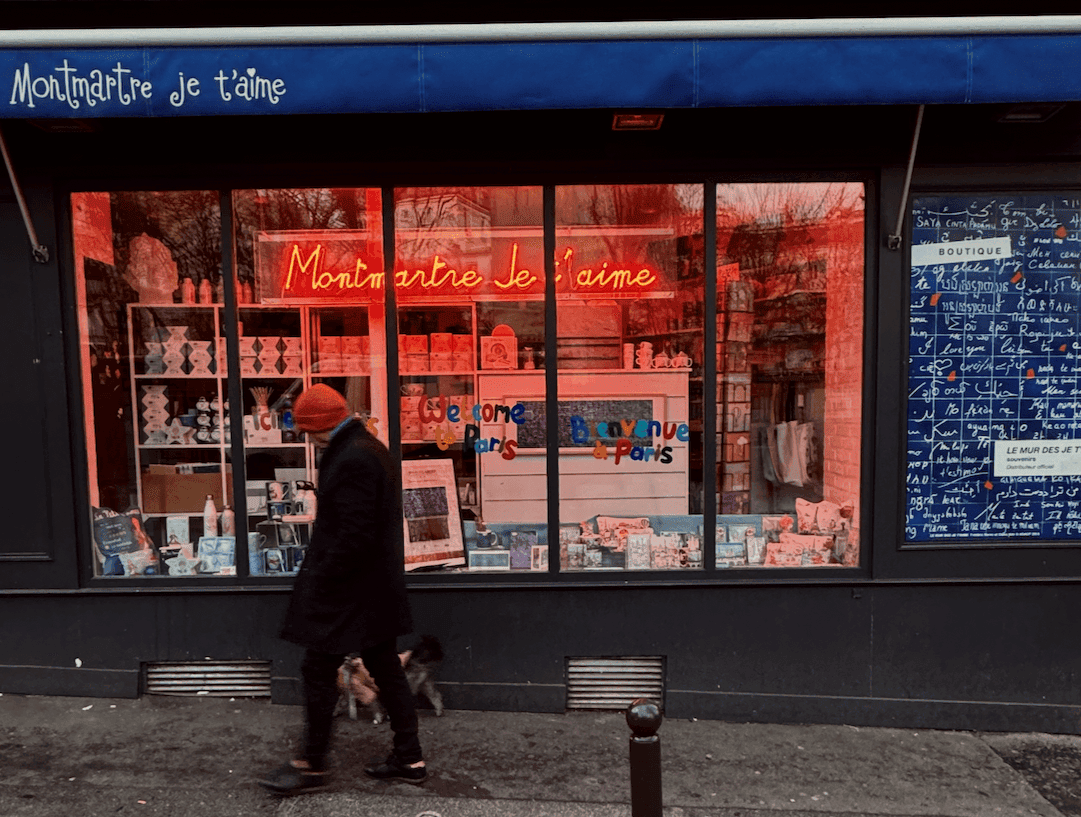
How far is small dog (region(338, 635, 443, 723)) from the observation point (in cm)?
431

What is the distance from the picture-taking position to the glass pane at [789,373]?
477 centimetres

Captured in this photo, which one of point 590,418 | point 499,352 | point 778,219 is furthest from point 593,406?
point 778,219

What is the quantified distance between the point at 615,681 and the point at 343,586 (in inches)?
81.2

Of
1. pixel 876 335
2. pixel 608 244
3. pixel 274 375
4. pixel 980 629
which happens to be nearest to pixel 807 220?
pixel 876 335

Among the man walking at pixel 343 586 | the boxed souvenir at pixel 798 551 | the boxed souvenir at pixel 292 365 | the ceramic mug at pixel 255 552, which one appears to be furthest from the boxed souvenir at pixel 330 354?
the boxed souvenir at pixel 798 551

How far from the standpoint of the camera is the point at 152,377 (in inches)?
199

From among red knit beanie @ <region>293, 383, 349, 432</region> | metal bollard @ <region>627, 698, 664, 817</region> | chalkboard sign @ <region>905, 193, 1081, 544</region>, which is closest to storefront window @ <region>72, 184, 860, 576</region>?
chalkboard sign @ <region>905, 193, 1081, 544</region>

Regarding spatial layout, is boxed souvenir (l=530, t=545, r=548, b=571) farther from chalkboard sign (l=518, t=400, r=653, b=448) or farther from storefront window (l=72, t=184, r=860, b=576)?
chalkboard sign (l=518, t=400, r=653, b=448)

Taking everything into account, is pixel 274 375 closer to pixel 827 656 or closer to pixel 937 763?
pixel 827 656

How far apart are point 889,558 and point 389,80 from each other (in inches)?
161

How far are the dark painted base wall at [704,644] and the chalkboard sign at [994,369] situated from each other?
50 cm

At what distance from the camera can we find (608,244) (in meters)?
5.37

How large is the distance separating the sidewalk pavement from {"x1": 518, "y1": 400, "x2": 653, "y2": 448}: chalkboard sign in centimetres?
183

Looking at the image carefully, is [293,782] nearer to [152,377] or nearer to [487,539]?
[487,539]
